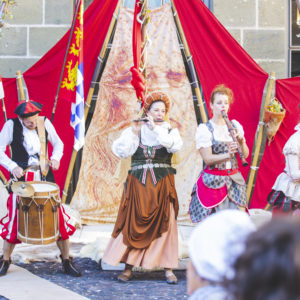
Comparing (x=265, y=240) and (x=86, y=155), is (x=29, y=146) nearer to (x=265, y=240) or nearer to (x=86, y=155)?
(x=86, y=155)

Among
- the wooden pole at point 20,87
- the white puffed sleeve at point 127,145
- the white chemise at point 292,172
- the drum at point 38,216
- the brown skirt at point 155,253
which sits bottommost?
the brown skirt at point 155,253

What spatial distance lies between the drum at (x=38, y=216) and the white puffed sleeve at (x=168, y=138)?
3.18 ft

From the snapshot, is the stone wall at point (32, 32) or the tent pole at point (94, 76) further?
the stone wall at point (32, 32)

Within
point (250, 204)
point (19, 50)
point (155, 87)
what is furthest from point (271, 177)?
point (19, 50)

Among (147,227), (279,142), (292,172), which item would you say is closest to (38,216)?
Result: (147,227)

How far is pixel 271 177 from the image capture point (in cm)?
609

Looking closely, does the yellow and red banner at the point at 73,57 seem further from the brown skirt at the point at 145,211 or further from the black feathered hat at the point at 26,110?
the brown skirt at the point at 145,211

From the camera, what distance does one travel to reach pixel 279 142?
19.8ft

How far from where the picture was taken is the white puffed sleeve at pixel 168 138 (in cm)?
420

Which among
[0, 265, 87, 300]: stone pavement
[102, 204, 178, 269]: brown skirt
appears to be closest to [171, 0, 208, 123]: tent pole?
[102, 204, 178, 269]: brown skirt

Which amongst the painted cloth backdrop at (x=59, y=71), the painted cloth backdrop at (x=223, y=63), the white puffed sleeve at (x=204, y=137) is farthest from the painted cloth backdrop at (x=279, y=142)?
the painted cloth backdrop at (x=59, y=71)

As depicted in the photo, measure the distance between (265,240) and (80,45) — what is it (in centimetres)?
480

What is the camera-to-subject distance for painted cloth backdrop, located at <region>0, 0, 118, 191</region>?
6.03 m

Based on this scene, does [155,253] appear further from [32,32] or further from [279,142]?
[32,32]
